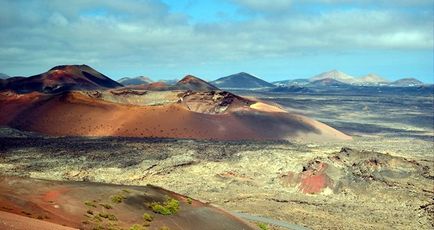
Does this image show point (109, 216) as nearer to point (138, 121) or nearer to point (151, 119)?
point (138, 121)

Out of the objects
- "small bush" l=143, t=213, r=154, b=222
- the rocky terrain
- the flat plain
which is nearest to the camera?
"small bush" l=143, t=213, r=154, b=222

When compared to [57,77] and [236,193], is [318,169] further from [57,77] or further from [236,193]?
[57,77]

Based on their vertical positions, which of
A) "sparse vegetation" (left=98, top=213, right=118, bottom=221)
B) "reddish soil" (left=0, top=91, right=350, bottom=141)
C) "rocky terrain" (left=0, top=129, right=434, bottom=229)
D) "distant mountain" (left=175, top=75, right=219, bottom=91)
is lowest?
"rocky terrain" (left=0, top=129, right=434, bottom=229)

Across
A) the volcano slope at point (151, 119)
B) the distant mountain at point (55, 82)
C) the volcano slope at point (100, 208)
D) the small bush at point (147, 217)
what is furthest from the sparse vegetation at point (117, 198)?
the distant mountain at point (55, 82)

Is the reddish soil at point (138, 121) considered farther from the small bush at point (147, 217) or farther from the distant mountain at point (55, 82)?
the distant mountain at point (55, 82)

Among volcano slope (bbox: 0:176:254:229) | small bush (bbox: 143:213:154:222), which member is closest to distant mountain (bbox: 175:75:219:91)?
volcano slope (bbox: 0:176:254:229)

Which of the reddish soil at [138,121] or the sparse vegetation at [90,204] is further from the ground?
the reddish soil at [138,121]

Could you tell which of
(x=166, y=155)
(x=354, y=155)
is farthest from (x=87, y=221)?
(x=354, y=155)

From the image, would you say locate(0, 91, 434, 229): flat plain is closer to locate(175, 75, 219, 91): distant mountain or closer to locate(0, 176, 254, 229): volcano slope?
locate(0, 176, 254, 229): volcano slope
